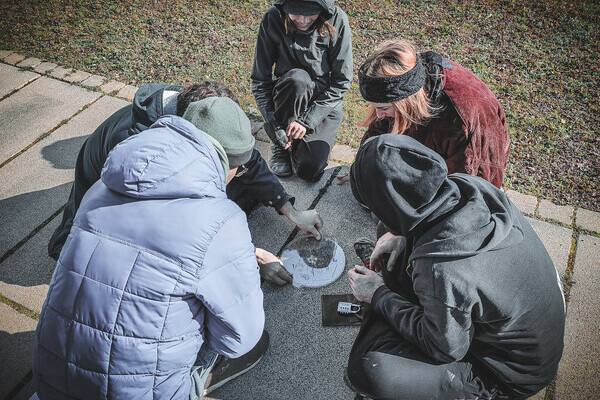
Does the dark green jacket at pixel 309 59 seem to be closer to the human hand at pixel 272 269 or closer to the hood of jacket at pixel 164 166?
the human hand at pixel 272 269

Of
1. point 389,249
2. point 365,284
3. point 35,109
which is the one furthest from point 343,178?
point 35,109

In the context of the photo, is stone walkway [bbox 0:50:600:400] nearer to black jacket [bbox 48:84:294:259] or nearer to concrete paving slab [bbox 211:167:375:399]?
concrete paving slab [bbox 211:167:375:399]

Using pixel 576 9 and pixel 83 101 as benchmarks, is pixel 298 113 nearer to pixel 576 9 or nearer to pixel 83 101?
pixel 83 101

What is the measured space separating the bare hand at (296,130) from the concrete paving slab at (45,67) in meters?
3.08

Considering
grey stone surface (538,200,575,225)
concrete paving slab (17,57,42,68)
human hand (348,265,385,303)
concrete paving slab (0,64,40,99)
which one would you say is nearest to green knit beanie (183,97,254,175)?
human hand (348,265,385,303)

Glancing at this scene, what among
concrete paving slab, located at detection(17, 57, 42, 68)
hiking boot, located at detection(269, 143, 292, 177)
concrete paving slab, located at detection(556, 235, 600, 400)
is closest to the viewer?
concrete paving slab, located at detection(556, 235, 600, 400)

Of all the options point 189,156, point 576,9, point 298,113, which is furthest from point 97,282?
point 576,9

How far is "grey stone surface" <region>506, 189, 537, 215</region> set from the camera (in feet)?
10.1

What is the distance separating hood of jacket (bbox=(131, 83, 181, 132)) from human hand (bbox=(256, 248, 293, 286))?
1.01m

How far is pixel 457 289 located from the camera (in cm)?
156

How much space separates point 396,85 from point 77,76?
3724 mm

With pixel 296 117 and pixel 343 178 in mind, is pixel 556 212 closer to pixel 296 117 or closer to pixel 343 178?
pixel 343 178

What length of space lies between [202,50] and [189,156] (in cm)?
364

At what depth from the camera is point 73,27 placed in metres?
5.30
